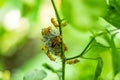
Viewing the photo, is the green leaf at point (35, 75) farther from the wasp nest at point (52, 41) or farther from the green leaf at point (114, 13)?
the green leaf at point (114, 13)

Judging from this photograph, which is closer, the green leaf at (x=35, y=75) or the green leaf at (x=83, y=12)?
the green leaf at (x=83, y=12)

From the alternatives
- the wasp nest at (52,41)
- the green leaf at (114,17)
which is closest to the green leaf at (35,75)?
the wasp nest at (52,41)

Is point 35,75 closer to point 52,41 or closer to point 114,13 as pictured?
point 52,41

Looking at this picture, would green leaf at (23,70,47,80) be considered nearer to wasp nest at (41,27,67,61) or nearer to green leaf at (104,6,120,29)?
wasp nest at (41,27,67,61)

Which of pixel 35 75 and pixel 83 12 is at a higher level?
pixel 83 12

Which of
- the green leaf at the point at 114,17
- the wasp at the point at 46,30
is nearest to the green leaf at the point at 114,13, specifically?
the green leaf at the point at 114,17

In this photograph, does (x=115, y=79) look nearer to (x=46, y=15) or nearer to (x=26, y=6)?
(x=26, y=6)

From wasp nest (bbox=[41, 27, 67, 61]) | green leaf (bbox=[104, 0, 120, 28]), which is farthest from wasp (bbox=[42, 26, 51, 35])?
green leaf (bbox=[104, 0, 120, 28])

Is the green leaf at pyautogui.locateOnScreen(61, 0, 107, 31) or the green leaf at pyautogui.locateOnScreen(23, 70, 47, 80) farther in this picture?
the green leaf at pyautogui.locateOnScreen(23, 70, 47, 80)

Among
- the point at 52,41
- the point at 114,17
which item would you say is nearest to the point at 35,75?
the point at 52,41

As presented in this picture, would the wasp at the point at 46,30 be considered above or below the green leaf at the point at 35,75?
above

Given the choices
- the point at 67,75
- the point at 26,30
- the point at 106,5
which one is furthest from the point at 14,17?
the point at 106,5

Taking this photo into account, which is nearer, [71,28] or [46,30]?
[46,30]
